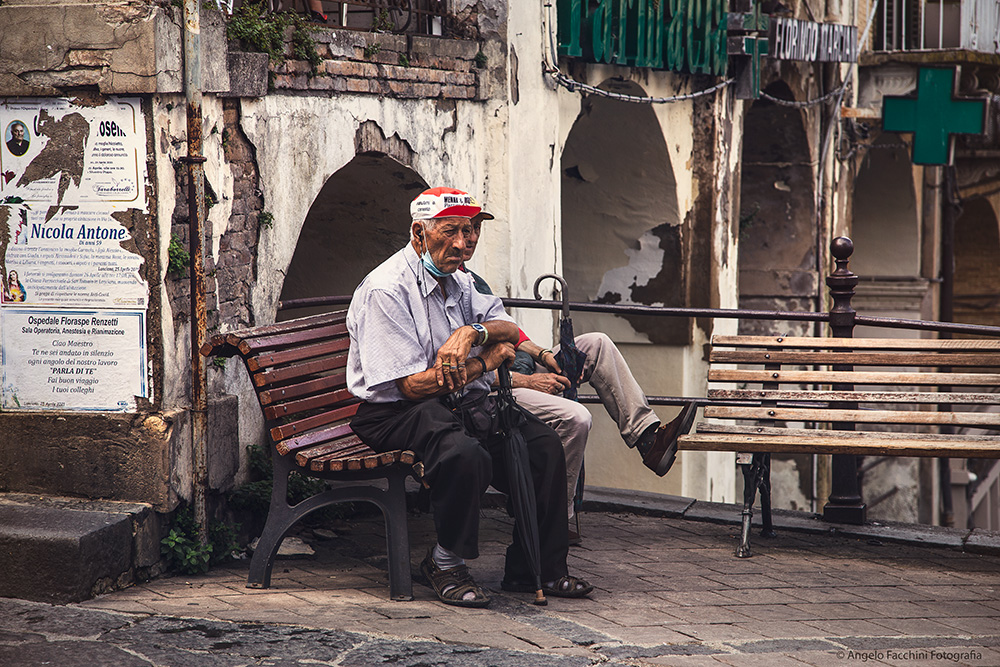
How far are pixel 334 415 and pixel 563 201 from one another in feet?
18.9

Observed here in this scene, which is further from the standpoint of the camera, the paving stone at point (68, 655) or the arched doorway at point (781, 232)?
the arched doorway at point (781, 232)

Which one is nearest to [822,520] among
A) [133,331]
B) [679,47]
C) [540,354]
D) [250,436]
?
[540,354]

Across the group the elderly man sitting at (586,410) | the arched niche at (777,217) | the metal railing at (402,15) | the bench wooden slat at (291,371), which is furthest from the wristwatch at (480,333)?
the arched niche at (777,217)

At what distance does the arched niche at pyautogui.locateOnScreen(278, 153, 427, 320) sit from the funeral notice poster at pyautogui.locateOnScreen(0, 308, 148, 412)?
2132 mm

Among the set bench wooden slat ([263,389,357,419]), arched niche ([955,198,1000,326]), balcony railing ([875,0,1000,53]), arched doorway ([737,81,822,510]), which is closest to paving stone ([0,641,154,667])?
bench wooden slat ([263,389,357,419])

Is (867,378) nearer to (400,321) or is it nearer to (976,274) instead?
(400,321)

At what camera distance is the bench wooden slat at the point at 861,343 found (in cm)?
516

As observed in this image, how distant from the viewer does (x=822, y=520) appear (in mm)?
5523

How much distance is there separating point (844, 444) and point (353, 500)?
80.5 inches

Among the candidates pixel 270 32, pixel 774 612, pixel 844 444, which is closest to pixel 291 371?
pixel 270 32

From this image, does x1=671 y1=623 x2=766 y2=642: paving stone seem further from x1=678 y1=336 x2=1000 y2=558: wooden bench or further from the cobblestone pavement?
x1=678 y1=336 x2=1000 y2=558: wooden bench

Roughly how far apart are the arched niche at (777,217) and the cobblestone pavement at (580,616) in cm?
784

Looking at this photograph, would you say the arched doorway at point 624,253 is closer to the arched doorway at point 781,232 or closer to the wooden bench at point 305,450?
the arched doorway at point 781,232

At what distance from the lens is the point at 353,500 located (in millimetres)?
4125
